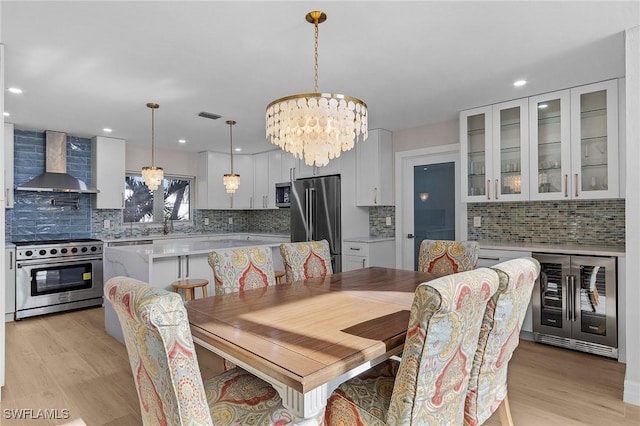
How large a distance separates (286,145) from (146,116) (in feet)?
8.67

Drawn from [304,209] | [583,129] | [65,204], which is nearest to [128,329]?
[583,129]

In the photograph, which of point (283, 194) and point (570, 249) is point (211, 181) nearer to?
point (283, 194)

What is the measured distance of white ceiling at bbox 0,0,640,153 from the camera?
1.98 metres

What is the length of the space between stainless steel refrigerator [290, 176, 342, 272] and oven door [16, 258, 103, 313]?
8.48ft

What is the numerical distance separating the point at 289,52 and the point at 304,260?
144 cm

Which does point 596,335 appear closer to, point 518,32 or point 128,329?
point 518,32

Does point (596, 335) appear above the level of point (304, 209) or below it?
below

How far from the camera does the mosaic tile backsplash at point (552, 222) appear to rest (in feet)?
10.7

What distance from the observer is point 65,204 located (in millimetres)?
4848

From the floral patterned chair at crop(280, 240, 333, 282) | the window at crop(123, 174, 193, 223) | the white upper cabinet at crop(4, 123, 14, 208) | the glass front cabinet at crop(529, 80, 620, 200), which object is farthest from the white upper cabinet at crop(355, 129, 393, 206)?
the white upper cabinet at crop(4, 123, 14, 208)

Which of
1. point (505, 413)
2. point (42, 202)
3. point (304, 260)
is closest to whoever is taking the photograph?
point (505, 413)

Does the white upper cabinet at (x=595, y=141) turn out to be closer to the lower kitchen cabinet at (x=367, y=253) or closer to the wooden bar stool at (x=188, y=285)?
the lower kitchen cabinet at (x=367, y=253)

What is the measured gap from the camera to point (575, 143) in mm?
3168

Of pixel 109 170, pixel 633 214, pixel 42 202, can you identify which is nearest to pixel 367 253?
pixel 633 214
